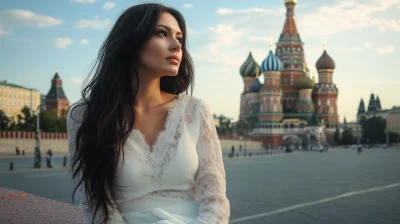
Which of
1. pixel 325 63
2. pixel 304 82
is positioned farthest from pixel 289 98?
pixel 325 63

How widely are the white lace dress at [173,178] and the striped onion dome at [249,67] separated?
246 feet

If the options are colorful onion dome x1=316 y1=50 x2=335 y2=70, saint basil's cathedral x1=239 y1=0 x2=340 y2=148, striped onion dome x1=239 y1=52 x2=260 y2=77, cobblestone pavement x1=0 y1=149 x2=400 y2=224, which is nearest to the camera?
cobblestone pavement x1=0 y1=149 x2=400 y2=224

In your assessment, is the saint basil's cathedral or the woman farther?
the saint basil's cathedral

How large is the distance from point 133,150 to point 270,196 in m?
10.4

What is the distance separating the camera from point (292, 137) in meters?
69.1

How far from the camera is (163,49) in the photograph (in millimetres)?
2082

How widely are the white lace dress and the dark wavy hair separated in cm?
5

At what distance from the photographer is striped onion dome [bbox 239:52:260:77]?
76.4 meters

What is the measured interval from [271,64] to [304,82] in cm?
547

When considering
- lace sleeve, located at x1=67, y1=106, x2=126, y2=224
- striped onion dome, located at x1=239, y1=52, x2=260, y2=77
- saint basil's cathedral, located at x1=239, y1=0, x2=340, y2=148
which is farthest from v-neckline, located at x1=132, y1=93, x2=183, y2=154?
striped onion dome, located at x1=239, y1=52, x2=260, y2=77

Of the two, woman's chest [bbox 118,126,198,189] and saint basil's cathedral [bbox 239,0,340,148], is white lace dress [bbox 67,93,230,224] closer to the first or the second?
woman's chest [bbox 118,126,198,189]

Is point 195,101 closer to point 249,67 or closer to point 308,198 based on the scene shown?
point 308,198

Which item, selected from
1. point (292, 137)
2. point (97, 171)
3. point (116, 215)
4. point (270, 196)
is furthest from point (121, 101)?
point (292, 137)

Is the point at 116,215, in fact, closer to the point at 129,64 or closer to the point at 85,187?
the point at 85,187
